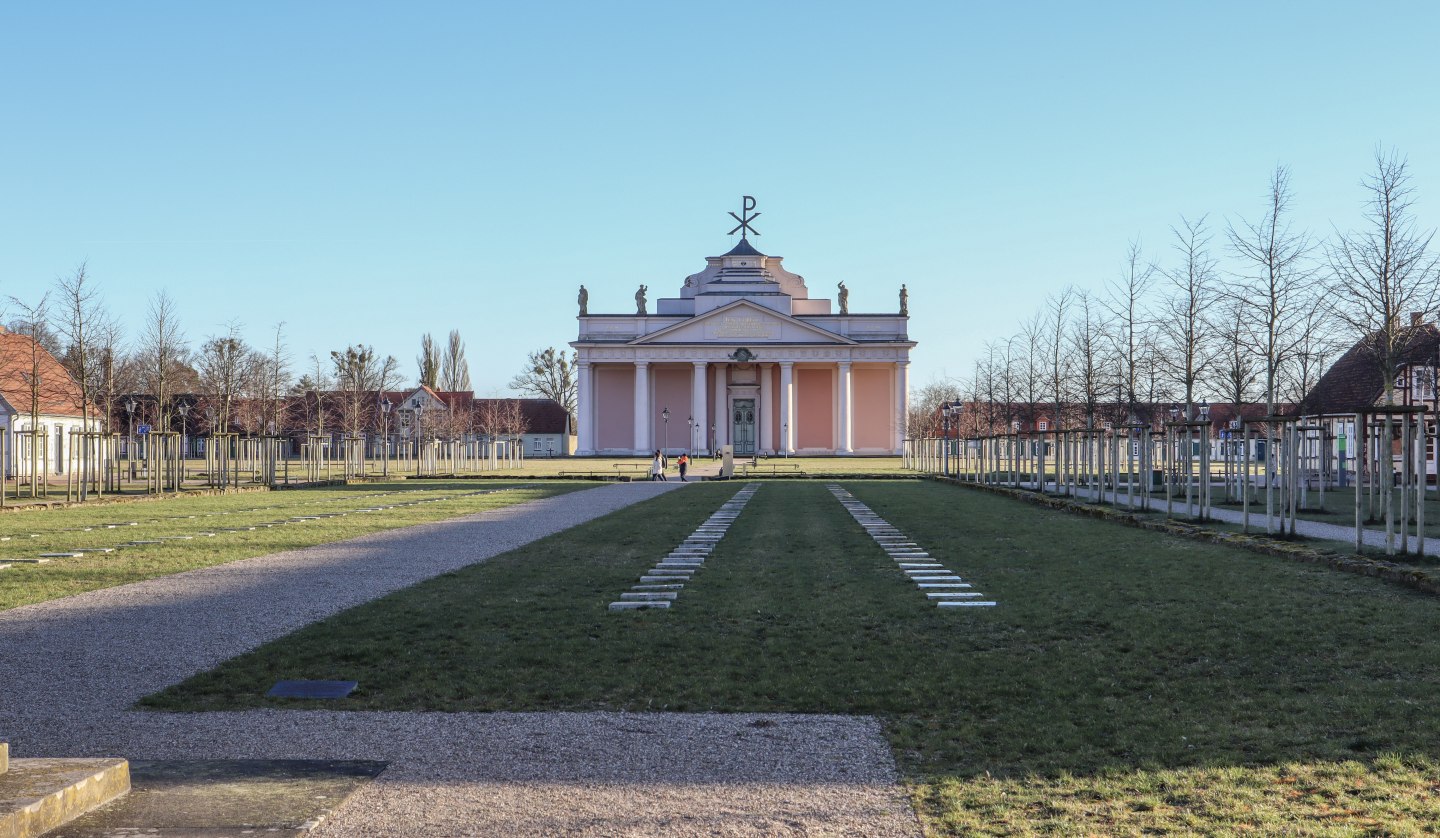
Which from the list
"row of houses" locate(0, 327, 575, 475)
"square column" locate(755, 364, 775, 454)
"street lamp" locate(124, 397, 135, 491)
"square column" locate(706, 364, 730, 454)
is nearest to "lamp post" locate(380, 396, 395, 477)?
"row of houses" locate(0, 327, 575, 475)

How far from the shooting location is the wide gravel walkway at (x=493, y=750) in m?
4.64

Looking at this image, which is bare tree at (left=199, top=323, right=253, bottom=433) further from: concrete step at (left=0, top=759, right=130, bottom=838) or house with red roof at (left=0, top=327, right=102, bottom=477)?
concrete step at (left=0, top=759, right=130, bottom=838)

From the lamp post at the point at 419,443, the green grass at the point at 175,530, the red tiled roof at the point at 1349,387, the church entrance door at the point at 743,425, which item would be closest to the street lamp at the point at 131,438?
the green grass at the point at 175,530

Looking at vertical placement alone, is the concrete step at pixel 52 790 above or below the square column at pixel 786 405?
below

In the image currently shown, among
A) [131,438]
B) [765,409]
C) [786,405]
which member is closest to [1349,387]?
[131,438]

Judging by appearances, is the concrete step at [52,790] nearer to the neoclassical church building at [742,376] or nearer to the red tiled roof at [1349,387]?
the red tiled roof at [1349,387]

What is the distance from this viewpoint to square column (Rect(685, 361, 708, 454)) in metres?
93.7

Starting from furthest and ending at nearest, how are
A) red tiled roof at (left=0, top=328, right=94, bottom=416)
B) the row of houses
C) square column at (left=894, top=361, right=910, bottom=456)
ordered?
square column at (left=894, top=361, right=910, bottom=456) → the row of houses → red tiled roof at (left=0, top=328, right=94, bottom=416)

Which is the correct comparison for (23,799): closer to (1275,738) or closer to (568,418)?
(1275,738)

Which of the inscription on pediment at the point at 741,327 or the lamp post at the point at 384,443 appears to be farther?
the inscription on pediment at the point at 741,327

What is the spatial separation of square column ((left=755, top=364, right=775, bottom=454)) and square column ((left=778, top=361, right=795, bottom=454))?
65.9 inches

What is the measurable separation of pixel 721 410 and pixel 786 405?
529 centimetres

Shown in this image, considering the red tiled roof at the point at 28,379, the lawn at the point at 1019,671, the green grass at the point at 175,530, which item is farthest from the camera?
the red tiled roof at the point at 28,379

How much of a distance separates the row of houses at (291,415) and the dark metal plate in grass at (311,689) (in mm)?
39064
